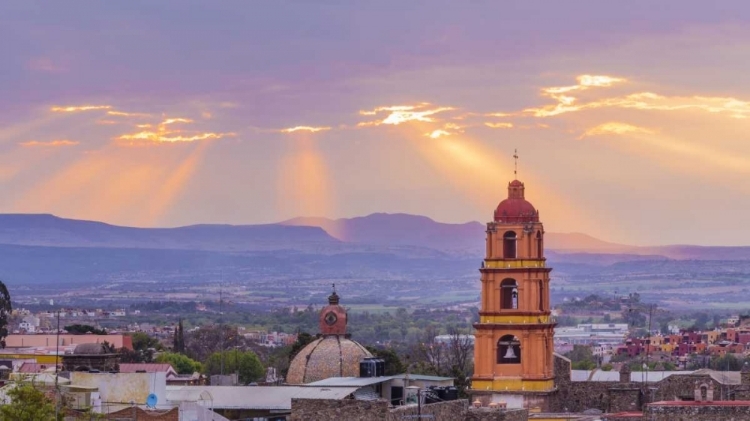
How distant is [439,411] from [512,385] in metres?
19.4

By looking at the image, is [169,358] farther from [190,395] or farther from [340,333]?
[190,395]

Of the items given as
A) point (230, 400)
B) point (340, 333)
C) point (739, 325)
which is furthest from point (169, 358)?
point (739, 325)

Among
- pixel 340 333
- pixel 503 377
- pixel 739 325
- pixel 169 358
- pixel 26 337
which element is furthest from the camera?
pixel 739 325

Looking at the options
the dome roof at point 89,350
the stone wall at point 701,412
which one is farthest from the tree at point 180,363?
the stone wall at point 701,412

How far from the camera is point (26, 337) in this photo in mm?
122062

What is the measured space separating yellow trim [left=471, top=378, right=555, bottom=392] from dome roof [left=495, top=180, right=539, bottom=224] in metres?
5.26

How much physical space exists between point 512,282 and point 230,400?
1429 cm

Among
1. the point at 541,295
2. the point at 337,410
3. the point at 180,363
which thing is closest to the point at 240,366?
the point at 180,363

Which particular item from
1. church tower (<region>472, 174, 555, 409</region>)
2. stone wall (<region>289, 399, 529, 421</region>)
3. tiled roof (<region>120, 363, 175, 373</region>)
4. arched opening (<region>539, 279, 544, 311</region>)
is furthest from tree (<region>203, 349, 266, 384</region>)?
stone wall (<region>289, 399, 529, 421</region>)

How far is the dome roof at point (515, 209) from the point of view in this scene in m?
65.7

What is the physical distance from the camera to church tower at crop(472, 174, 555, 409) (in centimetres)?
6391

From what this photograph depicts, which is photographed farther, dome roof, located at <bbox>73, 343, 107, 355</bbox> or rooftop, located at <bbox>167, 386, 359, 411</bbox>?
dome roof, located at <bbox>73, 343, 107, 355</bbox>

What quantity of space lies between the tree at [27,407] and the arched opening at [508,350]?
86.5 feet

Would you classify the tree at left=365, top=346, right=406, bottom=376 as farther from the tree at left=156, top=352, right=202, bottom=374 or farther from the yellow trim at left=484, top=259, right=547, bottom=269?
the tree at left=156, top=352, right=202, bottom=374
